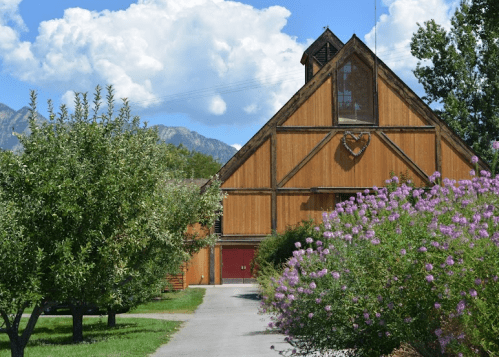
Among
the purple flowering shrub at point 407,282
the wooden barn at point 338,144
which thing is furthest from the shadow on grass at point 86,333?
the wooden barn at point 338,144

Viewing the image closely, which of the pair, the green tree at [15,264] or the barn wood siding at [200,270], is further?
the barn wood siding at [200,270]

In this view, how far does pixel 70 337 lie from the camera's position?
21172 millimetres

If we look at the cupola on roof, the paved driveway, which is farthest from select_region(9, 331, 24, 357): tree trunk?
the cupola on roof

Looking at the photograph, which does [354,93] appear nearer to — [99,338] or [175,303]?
[175,303]

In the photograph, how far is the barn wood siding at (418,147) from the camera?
40.2 meters

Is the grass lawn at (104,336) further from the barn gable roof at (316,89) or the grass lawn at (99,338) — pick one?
the barn gable roof at (316,89)

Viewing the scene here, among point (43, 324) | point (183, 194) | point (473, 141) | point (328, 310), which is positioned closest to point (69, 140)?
point (328, 310)

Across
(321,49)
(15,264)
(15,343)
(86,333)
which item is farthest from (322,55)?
(15,264)

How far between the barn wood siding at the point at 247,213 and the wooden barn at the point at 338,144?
0.23 feet

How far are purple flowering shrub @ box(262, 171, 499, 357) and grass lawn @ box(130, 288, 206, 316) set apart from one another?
56.3ft

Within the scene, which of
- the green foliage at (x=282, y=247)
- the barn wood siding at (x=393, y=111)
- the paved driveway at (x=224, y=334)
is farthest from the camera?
the barn wood siding at (x=393, y=111)

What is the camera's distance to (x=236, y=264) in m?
42.6

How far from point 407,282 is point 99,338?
13.4m

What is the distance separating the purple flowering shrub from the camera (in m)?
8.30
